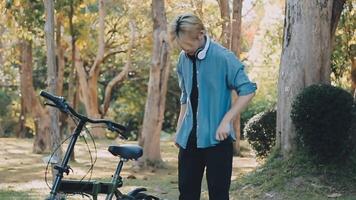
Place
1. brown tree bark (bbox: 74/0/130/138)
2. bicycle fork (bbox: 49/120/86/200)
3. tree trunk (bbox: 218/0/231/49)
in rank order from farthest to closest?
1. brown tree bark (bbox: 74/0/130/138)
2. tree trunk (bbox: 218/0/231/49)
3. bicycle fork (bbox: 49/120/86/200)

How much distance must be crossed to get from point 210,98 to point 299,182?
4.82 metres

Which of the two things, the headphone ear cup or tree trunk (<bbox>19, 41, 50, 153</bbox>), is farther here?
tree trunk (<bbox>19, 41, 50, 153</bbox>)

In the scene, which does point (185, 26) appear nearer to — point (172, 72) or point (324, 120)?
point (324, 120)

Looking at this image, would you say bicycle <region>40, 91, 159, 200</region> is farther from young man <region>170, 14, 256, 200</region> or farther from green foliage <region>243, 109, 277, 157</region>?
green foliage <region>243, 109, 277, 157</region>

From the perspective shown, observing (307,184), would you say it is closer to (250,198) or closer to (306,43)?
(250,198)

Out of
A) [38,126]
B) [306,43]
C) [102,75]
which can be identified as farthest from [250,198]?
[102,75]

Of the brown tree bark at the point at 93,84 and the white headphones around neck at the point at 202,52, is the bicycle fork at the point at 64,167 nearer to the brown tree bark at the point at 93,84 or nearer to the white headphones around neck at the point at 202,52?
the white headphones around neck at the point at 202,52

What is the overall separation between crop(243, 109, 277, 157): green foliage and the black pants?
9.34m

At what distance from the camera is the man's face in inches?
169

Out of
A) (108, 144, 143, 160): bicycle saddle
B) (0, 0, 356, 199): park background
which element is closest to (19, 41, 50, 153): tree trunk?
(0, 0, 356, 199): park background

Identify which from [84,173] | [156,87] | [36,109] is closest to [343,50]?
[156,87]

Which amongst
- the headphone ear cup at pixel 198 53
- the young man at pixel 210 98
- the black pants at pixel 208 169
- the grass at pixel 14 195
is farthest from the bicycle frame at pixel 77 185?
the grass at pixel 14 195

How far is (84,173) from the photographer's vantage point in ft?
44.1

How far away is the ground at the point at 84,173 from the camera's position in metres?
10.3
